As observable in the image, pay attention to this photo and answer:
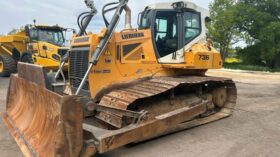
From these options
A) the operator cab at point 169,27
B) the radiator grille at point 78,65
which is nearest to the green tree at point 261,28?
the operator cab at point 169,27

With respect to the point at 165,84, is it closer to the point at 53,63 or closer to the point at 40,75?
the point at 40,75

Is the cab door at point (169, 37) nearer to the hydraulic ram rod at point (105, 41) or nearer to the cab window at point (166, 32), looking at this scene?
the cab window at point (166, 32)

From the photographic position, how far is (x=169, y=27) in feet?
21.3

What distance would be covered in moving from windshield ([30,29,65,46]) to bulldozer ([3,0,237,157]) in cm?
914

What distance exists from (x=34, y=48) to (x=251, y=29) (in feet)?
83.9

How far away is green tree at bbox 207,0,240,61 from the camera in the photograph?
111 ft

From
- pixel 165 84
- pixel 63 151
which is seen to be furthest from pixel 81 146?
pixel 165 84

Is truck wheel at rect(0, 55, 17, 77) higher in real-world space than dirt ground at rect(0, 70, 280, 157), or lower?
higher

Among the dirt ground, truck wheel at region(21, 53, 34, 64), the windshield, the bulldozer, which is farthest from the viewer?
the windshield

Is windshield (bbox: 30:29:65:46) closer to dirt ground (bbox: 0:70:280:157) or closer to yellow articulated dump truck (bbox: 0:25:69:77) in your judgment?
yellow articulated dump truck (bbox: 0:25:69:77)

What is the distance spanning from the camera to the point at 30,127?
16.5ft

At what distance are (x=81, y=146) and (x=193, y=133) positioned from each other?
2626 millimetres

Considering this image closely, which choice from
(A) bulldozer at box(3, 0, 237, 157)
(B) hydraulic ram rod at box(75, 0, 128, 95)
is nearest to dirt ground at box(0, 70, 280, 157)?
(A) bulldozer at box(3, 0, 237, 157)

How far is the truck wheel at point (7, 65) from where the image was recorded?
16.1m
